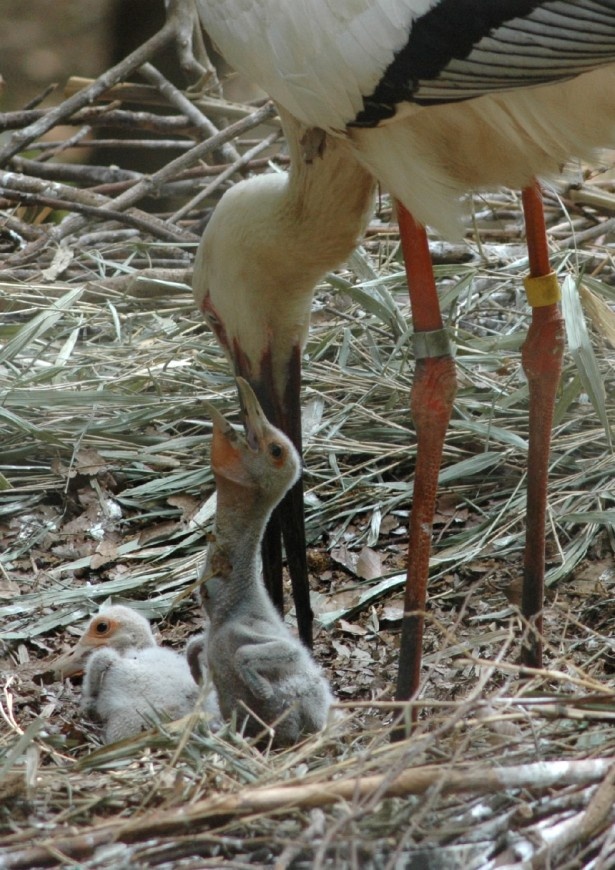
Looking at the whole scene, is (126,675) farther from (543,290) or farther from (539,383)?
(543,290)

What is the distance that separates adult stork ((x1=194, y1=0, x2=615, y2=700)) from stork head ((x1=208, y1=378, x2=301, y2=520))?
1.16 feet

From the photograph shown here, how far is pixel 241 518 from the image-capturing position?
12.0 feet

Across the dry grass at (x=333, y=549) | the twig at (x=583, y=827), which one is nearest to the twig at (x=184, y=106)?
the dry grass at (x=333, y=549)

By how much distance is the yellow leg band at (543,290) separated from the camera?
3945 mm

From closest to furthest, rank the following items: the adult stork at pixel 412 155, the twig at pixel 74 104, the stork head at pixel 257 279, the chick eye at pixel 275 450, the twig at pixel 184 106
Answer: the adult stork at pixel 412 155, the chick eye at pixel 275 450, the stork head at pixel 257 279, the twig at pixel 74 104, the twig at pixel 184 106

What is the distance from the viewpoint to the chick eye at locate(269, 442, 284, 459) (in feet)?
11.8

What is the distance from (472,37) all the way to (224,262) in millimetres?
1196

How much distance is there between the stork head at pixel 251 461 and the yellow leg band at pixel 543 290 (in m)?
0.95

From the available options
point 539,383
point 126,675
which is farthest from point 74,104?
point 126,675

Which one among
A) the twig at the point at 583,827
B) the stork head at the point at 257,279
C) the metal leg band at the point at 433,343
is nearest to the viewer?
the twig at the point at 583,827

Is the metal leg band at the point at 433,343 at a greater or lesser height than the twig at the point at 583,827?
greater

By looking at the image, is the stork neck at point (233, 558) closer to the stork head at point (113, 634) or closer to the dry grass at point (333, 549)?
the dry grass at point (333, 549)

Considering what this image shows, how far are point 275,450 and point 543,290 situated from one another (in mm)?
1033

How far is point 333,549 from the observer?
4.66 metres
